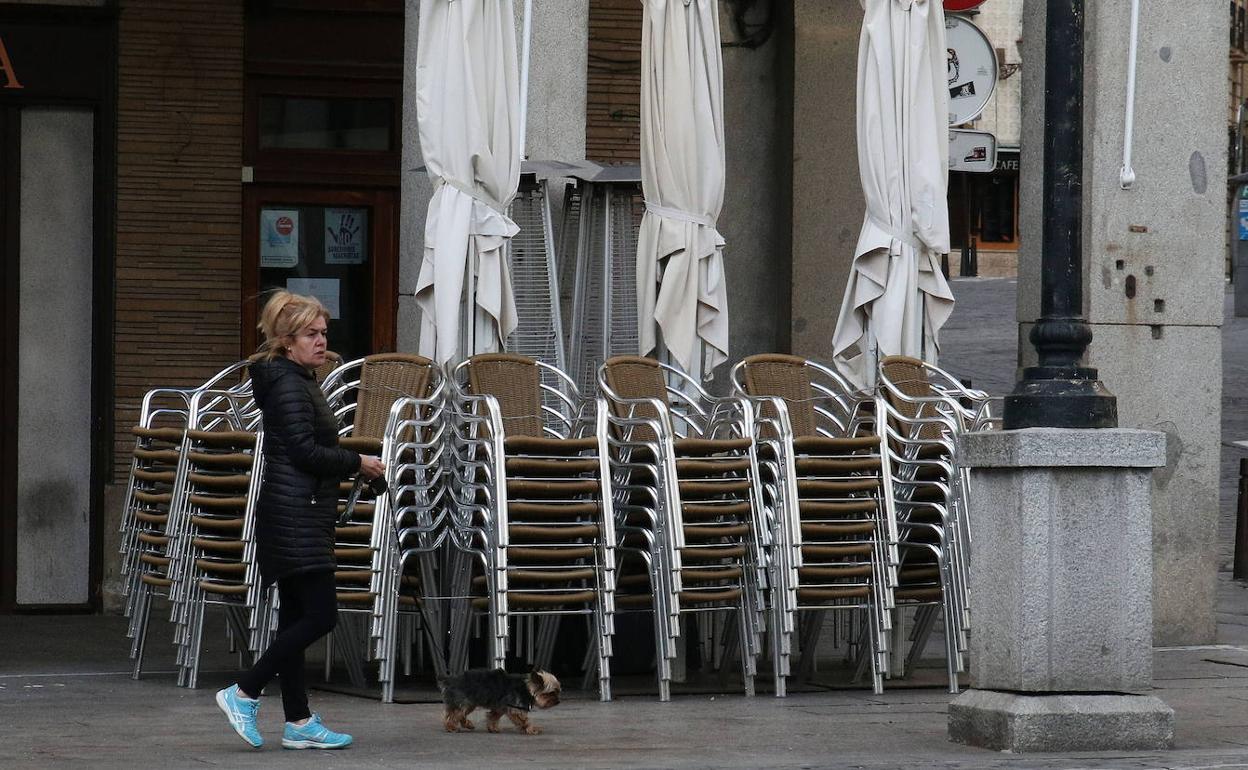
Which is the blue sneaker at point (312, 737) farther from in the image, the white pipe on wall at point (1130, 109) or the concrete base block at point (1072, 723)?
the white pipe on wall at point (1130, 109)

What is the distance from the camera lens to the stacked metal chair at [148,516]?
9.71m

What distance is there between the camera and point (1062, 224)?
7918 mm

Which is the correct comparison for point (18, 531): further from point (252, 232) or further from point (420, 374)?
point (420, 374)

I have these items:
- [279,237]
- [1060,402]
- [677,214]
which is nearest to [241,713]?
[1060,402]

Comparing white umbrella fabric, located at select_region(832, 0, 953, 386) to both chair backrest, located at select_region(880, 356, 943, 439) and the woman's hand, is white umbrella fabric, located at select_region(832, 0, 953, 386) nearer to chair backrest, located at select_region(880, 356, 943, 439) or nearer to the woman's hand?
chair backrest, located at select_region(880, 356, 943, 439)

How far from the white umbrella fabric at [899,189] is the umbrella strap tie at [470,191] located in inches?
75.5

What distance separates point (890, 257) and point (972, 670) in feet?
10.2

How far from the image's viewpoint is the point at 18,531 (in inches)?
526

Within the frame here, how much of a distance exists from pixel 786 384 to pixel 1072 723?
3.25 metres

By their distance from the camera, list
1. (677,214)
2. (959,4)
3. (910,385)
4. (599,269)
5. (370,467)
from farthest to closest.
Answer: (959,4)
(599,269)
(677,214)
(910,385)
(370,467)

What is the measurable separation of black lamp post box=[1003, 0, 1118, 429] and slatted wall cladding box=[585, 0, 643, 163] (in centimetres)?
610

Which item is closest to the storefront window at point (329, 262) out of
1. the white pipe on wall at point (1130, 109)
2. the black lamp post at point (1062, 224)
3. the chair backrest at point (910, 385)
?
the chair backrest at point (910, 385)

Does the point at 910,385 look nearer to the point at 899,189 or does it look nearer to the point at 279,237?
the point at 899,189

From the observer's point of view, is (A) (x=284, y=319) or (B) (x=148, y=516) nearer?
(A) (x=284, y=319)
